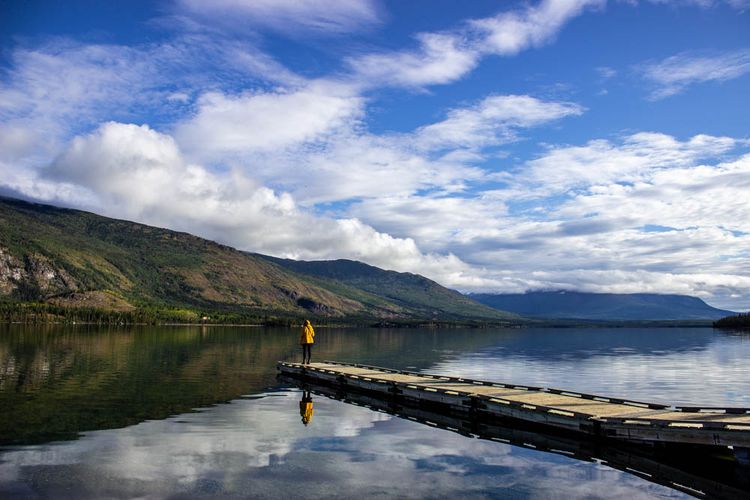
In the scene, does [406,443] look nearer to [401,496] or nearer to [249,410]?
[401,496]

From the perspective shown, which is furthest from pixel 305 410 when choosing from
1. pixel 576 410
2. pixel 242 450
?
pixel 576 410

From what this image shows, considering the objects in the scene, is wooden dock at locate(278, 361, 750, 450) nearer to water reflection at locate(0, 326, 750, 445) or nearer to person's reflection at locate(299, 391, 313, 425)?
person's reflection at locate(299, 391, 313, 425)

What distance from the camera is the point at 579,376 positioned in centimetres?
6712

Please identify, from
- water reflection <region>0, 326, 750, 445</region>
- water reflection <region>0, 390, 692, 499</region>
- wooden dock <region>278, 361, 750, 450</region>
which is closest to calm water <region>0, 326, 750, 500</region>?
water reflection <region>0, 390, 692, 499</region>

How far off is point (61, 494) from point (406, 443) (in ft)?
50.3

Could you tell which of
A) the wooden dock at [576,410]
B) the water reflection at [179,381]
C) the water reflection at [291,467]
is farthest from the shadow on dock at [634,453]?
the water reflection at [179,381]

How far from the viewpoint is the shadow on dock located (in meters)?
23.8

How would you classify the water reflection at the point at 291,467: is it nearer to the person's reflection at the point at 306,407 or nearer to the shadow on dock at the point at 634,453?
the shadow on dock at the point at 634,453

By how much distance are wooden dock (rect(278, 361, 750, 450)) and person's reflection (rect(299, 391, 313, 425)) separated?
501 centimetres

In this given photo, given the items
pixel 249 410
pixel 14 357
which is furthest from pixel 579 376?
pixel 14 357

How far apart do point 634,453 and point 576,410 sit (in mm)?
5286

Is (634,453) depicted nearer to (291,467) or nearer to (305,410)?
(291,467)

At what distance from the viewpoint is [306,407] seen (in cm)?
4041

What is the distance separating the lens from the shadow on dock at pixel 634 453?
23812mm
